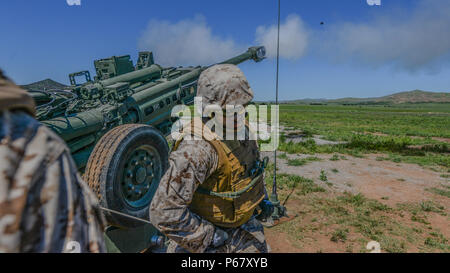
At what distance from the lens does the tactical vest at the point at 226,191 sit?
1672 millimetres

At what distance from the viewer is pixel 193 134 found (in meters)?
1.57

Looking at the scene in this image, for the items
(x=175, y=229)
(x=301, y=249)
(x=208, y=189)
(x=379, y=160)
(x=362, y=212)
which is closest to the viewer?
(x=175, y=229)

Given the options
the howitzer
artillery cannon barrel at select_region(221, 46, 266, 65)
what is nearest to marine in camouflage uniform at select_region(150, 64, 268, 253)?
the howitzer

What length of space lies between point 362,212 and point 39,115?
5.68 metres

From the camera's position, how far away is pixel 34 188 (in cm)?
54

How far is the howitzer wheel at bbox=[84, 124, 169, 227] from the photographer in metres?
2.70

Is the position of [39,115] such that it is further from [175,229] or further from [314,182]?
[314,182]

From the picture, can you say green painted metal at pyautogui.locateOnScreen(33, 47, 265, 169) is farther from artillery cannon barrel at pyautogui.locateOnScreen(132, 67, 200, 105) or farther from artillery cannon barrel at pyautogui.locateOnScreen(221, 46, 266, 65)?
artillery cannon barrel at pyautogui.locateOnScreen(221, 46, 266, 65)

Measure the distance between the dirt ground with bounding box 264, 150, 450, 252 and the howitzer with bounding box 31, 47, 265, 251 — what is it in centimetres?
223

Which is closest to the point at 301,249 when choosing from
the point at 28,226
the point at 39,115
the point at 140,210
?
the point at 140,210

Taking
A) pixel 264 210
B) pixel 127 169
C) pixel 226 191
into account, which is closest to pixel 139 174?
pixel 127 169

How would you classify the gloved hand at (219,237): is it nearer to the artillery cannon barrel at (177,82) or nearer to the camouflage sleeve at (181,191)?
the camouflage sleeve at (181,191)

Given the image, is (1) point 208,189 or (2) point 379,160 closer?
(1) point 208,189

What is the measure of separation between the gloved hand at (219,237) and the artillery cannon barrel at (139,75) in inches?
124
